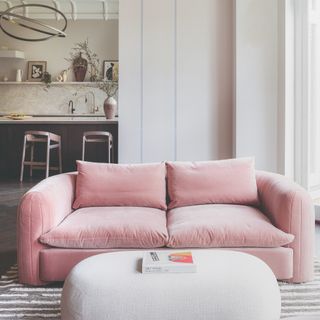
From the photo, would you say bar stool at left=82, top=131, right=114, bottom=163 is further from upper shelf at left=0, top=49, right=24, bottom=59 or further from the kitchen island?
upper shelf at left=0, top=49, right=24, bottom=59

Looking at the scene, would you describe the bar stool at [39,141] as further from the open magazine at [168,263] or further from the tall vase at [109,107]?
the open magazine at [168,263]

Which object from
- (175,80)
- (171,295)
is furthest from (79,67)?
(171,295)

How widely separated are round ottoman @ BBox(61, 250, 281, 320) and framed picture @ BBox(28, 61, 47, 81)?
802 centimetres

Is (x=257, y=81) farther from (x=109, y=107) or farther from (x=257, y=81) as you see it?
(x=109, y=107)

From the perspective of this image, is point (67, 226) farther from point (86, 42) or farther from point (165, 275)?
point (86, 42)

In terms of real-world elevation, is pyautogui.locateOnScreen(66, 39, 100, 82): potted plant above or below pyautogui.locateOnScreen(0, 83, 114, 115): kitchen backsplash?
above

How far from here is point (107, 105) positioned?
642 cm

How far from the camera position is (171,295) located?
1633 mm

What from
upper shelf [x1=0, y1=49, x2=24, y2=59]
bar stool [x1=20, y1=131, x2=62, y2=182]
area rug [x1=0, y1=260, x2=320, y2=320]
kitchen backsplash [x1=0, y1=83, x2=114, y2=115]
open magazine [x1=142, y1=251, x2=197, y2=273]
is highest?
upper shelf [x1=0, y1=49, x2=24, y2=59]

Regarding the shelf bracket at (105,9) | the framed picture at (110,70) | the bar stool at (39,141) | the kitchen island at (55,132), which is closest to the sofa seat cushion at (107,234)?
the bar stool at (39,141)

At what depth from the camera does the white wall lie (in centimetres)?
464

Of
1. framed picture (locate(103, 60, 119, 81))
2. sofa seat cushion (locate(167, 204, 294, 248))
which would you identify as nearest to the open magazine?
sofa seat cushion (locate(167, 204, 294, 248))

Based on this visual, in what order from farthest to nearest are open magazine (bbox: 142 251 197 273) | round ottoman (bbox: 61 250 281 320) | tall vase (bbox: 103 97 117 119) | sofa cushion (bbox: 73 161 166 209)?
tall vase (bbox: 103 97 117 119) → sofa cushion (bbox: 73 161 166 209) → open magazine (bbox: 142 251 197 273) → round ottoman (bbox: 61 250 281 320)

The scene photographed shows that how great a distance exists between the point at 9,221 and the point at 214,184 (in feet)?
7.70
